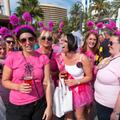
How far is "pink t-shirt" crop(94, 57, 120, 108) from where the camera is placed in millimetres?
3416

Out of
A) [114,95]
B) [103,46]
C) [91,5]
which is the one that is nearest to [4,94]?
[114,95]

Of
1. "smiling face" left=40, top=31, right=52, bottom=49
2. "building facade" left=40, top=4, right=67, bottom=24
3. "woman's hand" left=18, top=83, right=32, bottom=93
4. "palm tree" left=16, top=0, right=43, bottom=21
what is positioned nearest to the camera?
"woman's hand" left=18, top=83, right=32, bottom=93

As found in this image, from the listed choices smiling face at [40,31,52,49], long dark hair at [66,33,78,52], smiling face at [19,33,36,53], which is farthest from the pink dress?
smiling face at [19,33,36,53]

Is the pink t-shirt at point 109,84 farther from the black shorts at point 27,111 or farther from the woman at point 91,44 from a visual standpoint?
the woman at point 91,44

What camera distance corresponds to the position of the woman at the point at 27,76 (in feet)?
11.0

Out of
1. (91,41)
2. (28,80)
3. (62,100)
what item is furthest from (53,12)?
(28,80)

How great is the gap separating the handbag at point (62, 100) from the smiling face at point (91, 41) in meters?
1.78

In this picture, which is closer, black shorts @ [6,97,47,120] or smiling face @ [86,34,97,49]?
black shorts @ [6,97,47,120]

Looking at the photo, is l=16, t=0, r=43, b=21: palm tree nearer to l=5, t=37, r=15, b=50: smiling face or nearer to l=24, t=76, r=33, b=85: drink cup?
l=5, t=37, r=15, b=50: smiling face

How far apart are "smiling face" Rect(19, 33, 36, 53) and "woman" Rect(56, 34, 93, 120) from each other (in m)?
0.80

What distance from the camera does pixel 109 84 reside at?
3521 millimetres

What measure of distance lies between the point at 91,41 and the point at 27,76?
281 centimetres

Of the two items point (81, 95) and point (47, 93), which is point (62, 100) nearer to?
point (81, 95)

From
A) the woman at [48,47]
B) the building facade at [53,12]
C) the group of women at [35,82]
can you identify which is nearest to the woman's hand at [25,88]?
the group of women at [35,82]
